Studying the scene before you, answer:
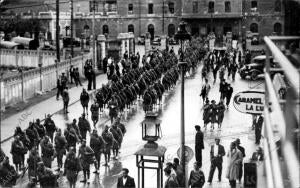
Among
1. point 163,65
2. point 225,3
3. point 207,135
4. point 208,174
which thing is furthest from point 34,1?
point 208,174

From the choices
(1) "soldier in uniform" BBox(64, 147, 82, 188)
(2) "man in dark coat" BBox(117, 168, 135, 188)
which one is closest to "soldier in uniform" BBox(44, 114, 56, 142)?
(1) "soldier in uniform" BBox(64, 147, 82, 188)

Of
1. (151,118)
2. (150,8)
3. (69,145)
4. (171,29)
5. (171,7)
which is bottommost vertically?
(69,145)

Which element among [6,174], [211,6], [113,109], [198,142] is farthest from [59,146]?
[211,6]

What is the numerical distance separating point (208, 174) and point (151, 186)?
1.79 m

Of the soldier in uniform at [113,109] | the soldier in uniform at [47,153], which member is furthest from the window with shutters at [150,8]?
the soldier in uniform at [47,153]

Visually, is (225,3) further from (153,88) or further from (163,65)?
(153,88)

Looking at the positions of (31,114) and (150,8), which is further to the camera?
(150,8)

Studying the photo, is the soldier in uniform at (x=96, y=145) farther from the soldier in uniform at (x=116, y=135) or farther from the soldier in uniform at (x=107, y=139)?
the soldier in uniform at (x=116, y=135)

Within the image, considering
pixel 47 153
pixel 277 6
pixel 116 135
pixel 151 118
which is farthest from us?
pixel 277 6

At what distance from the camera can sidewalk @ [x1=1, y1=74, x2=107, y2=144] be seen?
21487mm

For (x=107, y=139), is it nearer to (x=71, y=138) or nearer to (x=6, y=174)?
(x=71, y=138)

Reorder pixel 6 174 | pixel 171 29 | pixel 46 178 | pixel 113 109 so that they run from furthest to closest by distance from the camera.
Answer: pixel 171 29 < pixel 113 109 < pixel 6 174 < pixel 46 178

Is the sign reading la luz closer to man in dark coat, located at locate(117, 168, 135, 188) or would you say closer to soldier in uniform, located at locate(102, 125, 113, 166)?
man in dark coat, located at locate(117, 168, 135, 188)

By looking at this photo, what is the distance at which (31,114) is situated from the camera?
2467 cm
